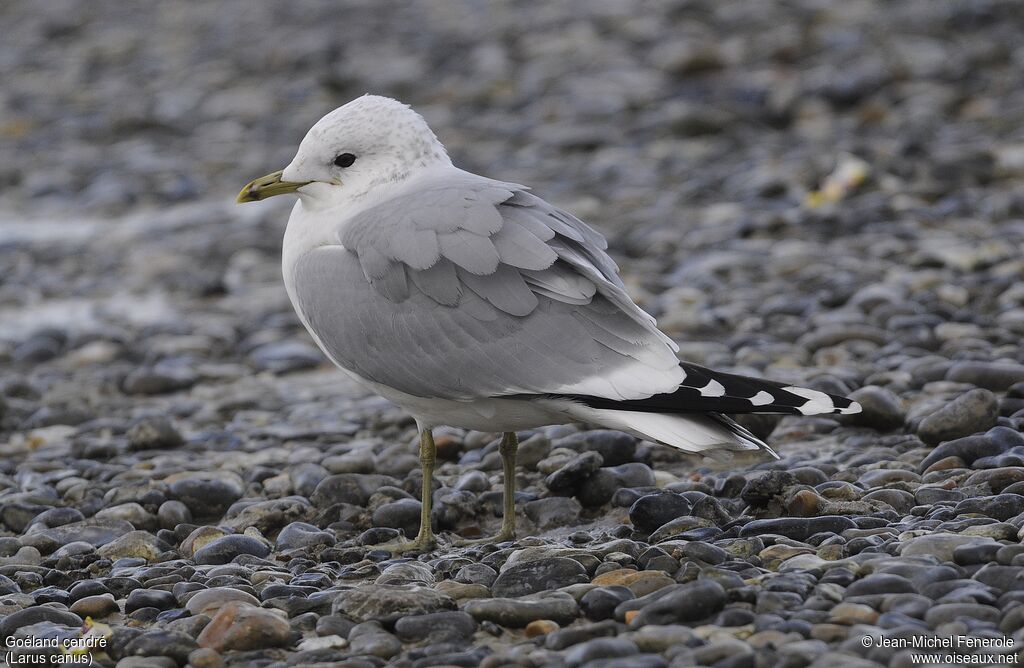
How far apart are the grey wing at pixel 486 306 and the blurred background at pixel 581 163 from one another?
174 centimetres

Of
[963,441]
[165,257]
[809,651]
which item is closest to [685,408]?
[809,651]

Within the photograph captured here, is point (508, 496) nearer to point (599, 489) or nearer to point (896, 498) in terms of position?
point (599, 489)

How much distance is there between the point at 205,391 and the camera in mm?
6645

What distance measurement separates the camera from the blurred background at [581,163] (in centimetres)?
674

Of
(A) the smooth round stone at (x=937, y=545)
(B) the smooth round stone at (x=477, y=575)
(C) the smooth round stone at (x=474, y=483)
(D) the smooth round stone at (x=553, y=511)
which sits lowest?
(D) the smooth round stone at (x=553, y=511)

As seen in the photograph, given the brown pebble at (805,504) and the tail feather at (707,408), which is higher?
the tail feather at (707,408)

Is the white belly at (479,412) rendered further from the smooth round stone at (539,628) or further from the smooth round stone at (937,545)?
the smooth round stone at (937,545)

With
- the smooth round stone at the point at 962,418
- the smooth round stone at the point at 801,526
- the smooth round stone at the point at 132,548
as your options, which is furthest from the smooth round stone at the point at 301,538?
the smooth round stone at the point at 962,418

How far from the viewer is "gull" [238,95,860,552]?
153 inches

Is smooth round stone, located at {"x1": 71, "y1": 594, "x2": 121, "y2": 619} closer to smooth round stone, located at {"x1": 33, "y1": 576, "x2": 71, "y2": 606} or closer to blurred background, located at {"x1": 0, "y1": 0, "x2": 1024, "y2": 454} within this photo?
smooth round stone, located at {"x1": 33, "y1": 576, "x2": 71, "y2": 606}

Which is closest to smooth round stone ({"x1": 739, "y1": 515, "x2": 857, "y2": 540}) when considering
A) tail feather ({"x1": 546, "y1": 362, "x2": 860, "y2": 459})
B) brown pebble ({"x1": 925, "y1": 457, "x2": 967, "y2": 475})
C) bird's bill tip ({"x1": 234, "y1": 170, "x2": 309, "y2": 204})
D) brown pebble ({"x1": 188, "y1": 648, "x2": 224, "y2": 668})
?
tail feather ({"x1": 546, "y1": 362, "x2": 860, "y2": 459})

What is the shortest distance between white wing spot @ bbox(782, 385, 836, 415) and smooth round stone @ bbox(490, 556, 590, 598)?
771 millimetres

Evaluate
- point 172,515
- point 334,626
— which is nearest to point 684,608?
point 334,626

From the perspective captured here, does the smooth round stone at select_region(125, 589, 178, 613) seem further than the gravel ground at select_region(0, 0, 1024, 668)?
Yes
